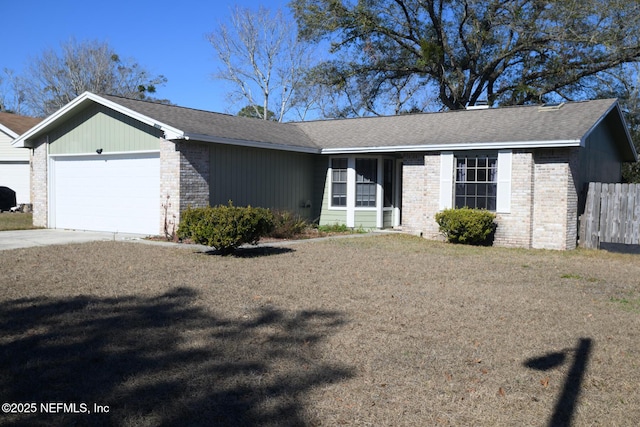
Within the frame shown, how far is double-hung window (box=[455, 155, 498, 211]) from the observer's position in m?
14.8

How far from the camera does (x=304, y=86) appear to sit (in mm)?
38938

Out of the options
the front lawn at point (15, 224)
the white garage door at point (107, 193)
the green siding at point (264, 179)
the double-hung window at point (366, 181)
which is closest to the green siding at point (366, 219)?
the double-hung window at point (366, 181)

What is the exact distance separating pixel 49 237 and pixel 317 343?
10977 mm

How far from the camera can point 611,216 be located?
14.4 meters

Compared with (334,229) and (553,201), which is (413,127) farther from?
(553,201)

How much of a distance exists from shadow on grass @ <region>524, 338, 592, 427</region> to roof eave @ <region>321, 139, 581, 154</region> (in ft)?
27.0

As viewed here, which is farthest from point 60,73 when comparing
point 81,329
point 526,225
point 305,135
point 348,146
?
point 81,329

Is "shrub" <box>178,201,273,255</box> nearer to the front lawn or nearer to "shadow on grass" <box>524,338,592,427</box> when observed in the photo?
"shadow on grass" <box>524,338,592,427</box>

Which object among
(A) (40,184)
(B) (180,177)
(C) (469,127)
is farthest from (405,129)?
(A) (40,184)

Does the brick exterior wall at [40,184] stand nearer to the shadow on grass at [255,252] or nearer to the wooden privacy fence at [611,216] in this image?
the shadow on grass at [255,252]

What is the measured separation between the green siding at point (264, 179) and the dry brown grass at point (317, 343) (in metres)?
5.03

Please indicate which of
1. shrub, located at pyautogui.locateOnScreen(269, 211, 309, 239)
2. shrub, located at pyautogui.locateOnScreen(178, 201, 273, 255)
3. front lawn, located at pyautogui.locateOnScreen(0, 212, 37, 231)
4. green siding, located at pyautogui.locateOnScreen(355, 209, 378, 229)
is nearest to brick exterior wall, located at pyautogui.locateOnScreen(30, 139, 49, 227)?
front lawn, located at pyautogui.locateOnScreen(0, 212, 37, 231)

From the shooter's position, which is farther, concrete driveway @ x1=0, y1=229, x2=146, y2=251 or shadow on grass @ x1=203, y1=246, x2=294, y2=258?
concrete driveway @ x1=0, y1=229, x2=146, y2=251

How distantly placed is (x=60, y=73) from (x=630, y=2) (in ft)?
121
